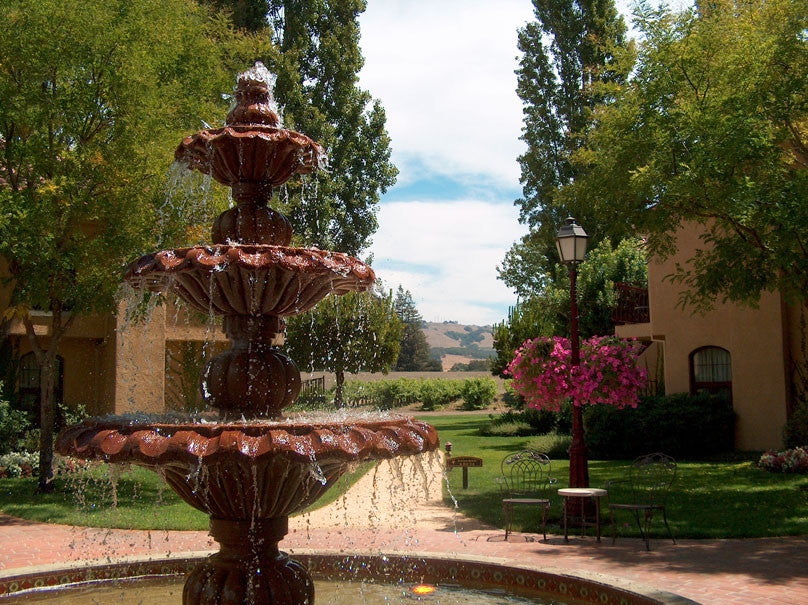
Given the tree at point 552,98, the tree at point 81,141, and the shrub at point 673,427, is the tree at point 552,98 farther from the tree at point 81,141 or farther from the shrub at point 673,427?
the tree at point 81,141

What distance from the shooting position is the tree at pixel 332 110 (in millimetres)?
30828

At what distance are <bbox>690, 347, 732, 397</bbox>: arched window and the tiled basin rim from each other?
49.8 ft

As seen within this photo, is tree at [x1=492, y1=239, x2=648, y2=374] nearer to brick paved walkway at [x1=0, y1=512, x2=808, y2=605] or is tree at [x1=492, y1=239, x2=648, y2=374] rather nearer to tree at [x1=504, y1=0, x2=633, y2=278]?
tree at [x1=504, y1=0, x2=633, y2=278]

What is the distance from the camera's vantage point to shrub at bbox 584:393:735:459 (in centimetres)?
2048

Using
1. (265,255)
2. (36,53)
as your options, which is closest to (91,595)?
(265,255)

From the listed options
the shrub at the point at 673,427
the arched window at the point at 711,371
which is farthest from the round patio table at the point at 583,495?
the arched window at the point at 711,371

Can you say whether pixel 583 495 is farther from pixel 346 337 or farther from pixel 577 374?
pixel 346 337

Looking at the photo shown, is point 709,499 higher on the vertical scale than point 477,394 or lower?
lower

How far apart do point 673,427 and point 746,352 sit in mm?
2627

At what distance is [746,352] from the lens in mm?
20172

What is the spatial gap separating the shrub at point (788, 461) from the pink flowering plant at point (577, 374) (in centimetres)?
605

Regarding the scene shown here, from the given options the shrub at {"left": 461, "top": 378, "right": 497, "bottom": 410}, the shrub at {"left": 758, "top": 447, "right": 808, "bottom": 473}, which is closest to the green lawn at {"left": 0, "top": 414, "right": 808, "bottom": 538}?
the shrub at {"left": 758, "top": 447, "right": 808, "bottom": 473}

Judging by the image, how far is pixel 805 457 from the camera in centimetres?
1667

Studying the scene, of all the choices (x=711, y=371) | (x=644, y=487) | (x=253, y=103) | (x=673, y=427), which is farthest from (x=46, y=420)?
(x=711, y=371)
